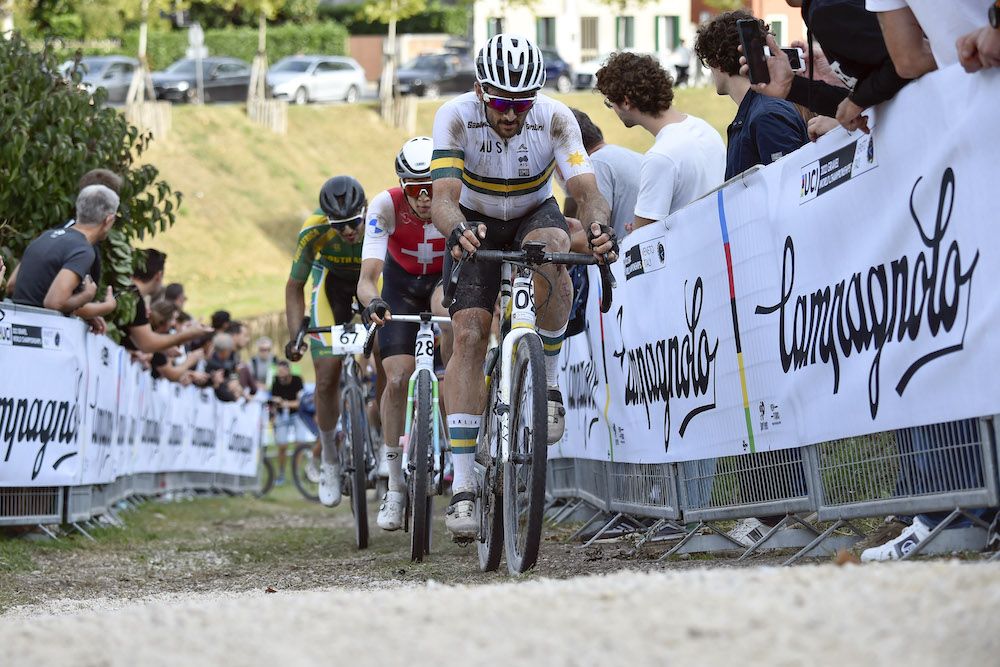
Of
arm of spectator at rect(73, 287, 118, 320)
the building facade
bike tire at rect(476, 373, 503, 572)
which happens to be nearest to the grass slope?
the building facade

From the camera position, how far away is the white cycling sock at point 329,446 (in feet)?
35.2

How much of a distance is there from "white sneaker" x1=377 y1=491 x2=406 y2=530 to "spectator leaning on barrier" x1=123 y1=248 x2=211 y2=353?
521cm

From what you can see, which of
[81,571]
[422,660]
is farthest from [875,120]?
[81,571]

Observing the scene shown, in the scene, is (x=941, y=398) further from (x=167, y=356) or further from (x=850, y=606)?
(x=167, y=356)

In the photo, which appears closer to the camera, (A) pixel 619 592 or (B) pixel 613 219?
(A) pixel 619 592

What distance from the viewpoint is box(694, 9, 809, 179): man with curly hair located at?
723cm

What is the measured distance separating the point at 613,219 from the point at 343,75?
46.0 metres

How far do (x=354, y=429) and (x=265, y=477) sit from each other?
13.0 meters

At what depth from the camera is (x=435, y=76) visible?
5562 cm

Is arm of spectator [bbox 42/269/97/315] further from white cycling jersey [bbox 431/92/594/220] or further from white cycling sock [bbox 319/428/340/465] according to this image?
white cycling jersey [bbox 431/92/594/220]

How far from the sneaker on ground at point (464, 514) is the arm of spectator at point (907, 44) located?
292 cm

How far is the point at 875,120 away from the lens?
17.5ft

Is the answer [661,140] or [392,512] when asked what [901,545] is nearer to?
[661,140]

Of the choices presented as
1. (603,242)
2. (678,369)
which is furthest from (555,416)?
(678,369)
